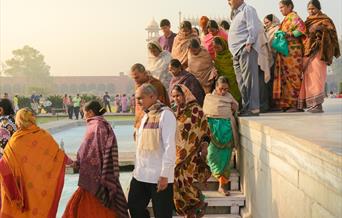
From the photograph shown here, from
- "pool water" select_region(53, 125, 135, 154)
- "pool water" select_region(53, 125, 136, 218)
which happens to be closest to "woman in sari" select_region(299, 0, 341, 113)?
"pool water" select_region(53, 125, 136, 218)

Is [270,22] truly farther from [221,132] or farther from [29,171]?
[29,171]

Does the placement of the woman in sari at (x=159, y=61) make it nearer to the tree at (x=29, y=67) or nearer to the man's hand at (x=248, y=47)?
the man's hand at (x=248, y=47)

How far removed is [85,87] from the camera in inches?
3548

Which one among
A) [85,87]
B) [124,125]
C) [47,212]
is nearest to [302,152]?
[47,212]

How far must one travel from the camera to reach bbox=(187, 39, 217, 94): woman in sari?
571cm

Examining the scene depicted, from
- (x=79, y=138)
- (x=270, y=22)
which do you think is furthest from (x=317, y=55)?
(x=79, y=138)

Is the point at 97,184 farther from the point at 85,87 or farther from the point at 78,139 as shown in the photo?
the point at 85,87

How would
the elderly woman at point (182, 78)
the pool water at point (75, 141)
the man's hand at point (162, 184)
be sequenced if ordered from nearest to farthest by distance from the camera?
the man's hand at point (162, 184), the elderly woman at point (182, 78), the pool water at point (75, 141)

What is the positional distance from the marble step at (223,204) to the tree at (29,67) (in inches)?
3397

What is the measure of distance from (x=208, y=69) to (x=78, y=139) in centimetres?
1045

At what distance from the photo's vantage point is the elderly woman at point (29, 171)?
385 centimetres

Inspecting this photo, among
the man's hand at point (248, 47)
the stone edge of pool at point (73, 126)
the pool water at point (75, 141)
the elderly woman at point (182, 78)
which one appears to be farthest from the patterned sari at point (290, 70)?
the stone edge of pool at point (73, 126)

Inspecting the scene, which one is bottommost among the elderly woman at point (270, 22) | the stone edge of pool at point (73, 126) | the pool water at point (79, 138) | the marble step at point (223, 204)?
the pool water at point (79, 138)

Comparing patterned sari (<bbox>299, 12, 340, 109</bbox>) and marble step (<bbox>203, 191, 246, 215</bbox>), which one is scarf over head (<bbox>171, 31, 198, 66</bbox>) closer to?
patterned sari (<bbox>299, 12, 340, 109</bbox>)
